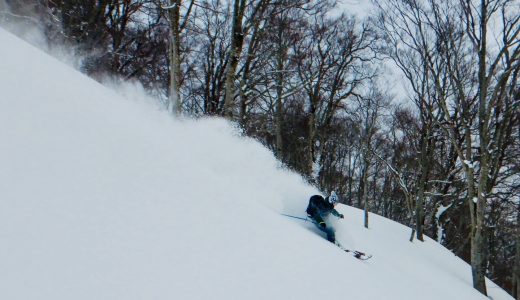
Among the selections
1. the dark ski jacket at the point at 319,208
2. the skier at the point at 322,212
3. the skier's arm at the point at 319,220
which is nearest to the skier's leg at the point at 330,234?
the skier at the point at 322,212

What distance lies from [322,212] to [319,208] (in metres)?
0.10

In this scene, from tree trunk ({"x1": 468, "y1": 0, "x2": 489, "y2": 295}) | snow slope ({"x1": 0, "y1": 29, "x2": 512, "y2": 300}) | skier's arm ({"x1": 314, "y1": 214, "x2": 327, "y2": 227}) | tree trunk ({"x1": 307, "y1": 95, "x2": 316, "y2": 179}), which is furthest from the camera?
tree trunk ({"x1": 307, "y1": 95, "x2": 316, "y2": 179})

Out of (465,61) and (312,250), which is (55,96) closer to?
(312,250)

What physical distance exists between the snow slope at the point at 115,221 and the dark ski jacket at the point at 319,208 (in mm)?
2087

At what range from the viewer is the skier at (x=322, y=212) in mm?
6984

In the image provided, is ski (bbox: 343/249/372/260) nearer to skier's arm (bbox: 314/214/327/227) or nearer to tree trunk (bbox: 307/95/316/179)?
skier's arm (bbox: 314/214/327/227)

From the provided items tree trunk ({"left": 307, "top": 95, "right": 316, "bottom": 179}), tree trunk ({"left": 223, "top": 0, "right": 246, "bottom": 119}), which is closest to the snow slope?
tree trunk ({"left": 223, "top": 0, "right": 246, "bottom": 119})

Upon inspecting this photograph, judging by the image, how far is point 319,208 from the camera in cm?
711

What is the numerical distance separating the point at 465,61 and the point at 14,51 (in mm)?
14224

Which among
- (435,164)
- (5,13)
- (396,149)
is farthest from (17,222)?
(396,149)

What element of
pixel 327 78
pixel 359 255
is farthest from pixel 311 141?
pixel 359 255

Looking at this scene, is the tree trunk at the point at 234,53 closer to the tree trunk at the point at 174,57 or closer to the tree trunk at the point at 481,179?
the tree trunk at the point at 174,57

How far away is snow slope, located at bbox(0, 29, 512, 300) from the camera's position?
7.09 feet

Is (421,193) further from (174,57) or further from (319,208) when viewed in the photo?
(174,57)
